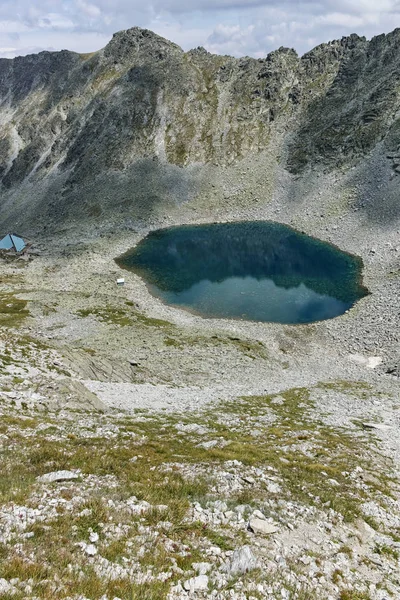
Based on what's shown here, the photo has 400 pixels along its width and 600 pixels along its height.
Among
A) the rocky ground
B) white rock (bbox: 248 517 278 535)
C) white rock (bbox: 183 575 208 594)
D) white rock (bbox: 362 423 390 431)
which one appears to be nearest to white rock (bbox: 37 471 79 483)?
the rocky ground

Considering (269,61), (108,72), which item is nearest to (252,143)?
(269,61)

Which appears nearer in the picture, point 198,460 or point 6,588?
point 6,588

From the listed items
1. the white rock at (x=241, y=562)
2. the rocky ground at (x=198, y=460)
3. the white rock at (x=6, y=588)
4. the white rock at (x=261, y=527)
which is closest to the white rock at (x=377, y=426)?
the rocky ground at (x=198, y=460)

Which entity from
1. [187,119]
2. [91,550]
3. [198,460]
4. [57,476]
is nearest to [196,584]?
[91,550]

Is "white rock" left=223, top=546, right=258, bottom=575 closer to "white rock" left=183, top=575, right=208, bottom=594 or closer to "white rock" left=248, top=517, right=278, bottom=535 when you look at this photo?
"white rock" left=183, top=575, right=208, bottom=594

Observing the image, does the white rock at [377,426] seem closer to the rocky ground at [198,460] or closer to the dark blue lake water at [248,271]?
the rocky ground at [198,460]

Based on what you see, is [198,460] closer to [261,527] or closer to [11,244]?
[261,527]

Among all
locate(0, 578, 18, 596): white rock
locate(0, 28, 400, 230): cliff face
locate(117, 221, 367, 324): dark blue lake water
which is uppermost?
locate(0, 28, 400, 230): cliff face
